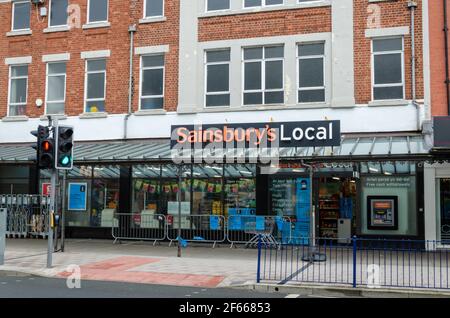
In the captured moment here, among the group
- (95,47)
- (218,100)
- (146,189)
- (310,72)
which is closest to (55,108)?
(95,47)

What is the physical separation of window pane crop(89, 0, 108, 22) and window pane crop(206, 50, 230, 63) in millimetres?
4753

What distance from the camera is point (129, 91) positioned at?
2092cm

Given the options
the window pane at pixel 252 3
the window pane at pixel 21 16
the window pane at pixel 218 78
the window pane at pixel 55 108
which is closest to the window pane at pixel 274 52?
the window pane at pixel 218 78

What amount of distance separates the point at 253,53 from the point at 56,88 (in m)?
8.33

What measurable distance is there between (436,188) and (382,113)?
2.94 m

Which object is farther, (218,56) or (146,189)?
(146,189)

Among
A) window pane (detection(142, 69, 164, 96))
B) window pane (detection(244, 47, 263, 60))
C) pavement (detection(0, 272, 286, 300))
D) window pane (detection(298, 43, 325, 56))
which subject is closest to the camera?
pavement (detection(0, 272, 286, 300))

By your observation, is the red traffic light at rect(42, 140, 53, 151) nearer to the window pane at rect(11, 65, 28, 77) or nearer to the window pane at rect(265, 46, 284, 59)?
the window pane at rect(265, 46, 284, 59)

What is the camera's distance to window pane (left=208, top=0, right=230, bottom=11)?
802 inches

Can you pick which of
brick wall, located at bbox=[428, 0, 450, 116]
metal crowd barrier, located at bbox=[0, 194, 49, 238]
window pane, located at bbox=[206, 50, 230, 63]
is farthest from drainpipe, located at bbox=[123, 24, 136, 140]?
brick wall, located at bbox=[428, 0, 450, 116]

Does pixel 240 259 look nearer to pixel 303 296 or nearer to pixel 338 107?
pixel 303 296

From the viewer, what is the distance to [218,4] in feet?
67.2

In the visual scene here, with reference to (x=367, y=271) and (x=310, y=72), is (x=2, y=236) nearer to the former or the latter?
(x=367, y=271)
